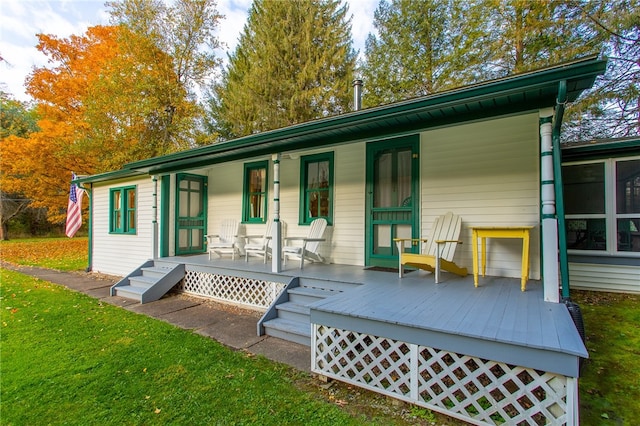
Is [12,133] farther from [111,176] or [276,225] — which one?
[276,225]

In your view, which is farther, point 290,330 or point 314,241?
point 314,241

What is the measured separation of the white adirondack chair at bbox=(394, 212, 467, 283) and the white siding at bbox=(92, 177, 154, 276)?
5.53 metres

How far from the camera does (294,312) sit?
12.1 ft

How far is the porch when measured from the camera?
187cm

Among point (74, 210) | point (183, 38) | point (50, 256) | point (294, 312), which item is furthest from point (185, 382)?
point (183, 38)

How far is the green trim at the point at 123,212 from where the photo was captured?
744 cm

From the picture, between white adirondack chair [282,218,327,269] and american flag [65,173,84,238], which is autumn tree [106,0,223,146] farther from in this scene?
white adirondack chair [282,218,327,269]

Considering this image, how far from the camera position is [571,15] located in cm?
775

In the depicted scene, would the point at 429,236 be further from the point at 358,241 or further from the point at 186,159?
the point at 186,159

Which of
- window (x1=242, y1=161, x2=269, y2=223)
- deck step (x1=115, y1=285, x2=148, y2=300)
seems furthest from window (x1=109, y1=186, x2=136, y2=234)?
window (x1=242, y1=161, x2=269, y2=223)

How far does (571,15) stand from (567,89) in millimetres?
7656

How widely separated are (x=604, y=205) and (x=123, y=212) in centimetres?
972

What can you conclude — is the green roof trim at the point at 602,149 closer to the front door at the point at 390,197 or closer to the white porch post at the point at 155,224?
the front door at the point at 390,197

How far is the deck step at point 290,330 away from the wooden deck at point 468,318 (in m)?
0.67
